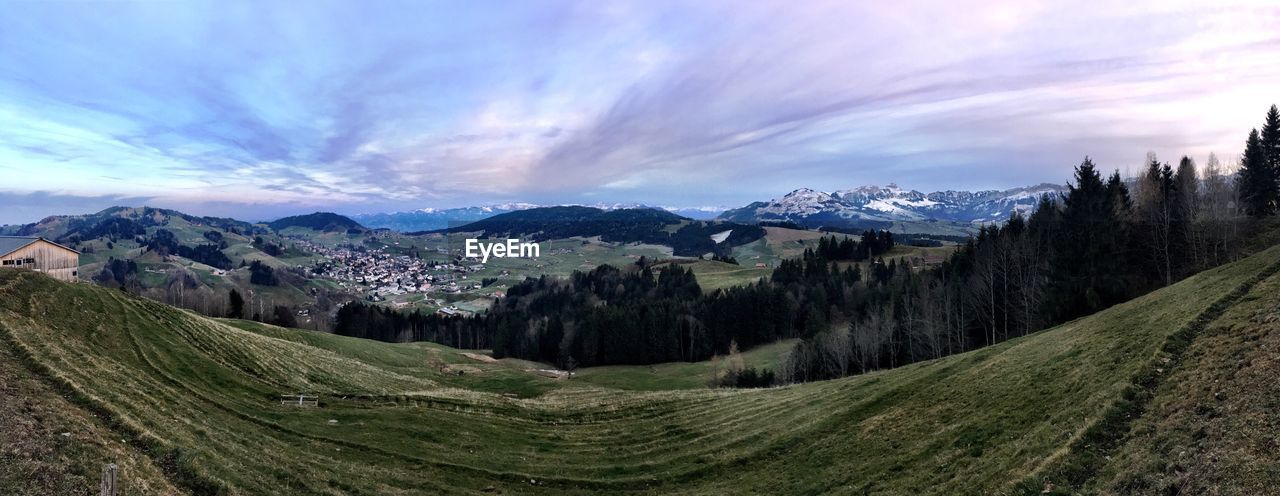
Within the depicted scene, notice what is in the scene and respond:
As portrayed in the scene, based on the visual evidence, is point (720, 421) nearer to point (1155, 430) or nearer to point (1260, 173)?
point (1155, 430)

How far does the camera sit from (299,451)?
24953 mm

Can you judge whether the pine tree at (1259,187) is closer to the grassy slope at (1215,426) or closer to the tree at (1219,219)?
the tree at (1219,219)

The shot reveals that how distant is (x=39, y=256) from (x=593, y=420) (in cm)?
6068

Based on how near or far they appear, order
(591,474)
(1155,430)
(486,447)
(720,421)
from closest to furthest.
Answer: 1. (1155,430)
2. (591,474)
3. (486,447)
4. (720,421)

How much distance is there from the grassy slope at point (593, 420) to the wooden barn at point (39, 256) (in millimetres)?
20142

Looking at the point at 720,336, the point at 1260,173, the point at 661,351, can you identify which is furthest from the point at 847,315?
the point at 1260,173

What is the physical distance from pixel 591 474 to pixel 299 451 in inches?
572

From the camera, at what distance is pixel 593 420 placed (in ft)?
138

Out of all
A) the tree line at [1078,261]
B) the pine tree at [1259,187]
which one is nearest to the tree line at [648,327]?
the tree line at [1078,261]

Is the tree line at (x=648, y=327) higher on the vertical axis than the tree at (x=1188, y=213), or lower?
lower

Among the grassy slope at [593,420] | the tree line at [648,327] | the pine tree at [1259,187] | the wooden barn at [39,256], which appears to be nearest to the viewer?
the grassy slope at [593,420]

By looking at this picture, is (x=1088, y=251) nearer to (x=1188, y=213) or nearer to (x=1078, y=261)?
(x=1078, y=261)

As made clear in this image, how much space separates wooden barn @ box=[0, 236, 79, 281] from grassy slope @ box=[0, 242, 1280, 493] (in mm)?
20142

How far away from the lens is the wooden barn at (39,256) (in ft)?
167
